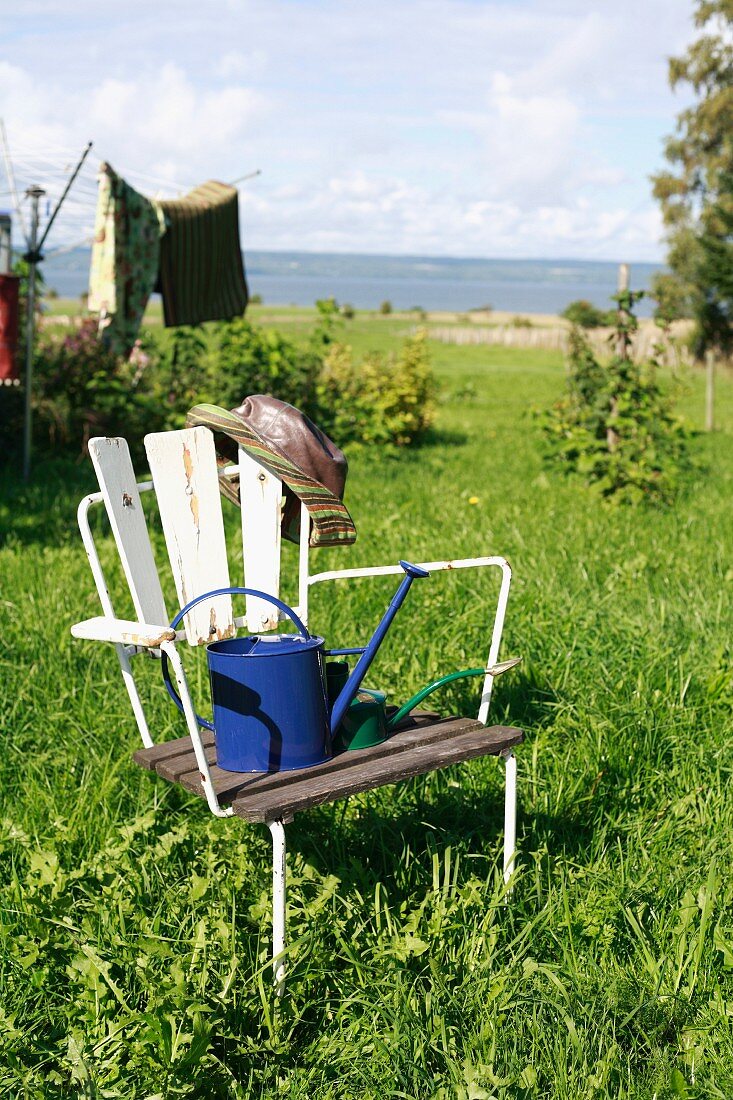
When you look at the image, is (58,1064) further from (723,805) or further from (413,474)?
(413,474)

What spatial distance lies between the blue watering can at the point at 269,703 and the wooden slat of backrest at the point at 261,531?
0.75 feet

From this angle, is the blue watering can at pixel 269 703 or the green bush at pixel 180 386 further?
the green bush at pixel 180 386

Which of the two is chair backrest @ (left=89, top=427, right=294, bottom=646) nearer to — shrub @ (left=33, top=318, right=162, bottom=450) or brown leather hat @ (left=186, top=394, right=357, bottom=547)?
brown leather hat @ (left=186, top=394, right=357, bottom=547)

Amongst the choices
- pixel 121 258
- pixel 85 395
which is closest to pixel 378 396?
pixel 85 395

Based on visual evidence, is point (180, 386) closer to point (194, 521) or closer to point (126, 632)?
point (194, 521)

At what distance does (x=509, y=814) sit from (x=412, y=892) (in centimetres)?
39

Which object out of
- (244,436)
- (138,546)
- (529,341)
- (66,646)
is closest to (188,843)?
(138,546)

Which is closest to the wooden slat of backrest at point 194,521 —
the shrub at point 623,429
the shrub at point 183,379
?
the shrub at point 623,429

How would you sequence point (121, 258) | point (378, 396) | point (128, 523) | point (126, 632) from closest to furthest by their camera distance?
point (126, 632) < point (128, 523) < point (121, 258) < point (378, 396)

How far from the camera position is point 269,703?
89.1 inches

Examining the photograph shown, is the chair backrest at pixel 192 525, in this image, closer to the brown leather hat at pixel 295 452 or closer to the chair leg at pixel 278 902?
the brown leather hat at pixel 295 452

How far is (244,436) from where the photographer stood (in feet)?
8.08

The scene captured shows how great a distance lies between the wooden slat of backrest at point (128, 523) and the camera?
7.59 feet

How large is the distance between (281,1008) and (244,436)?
1.24 metres
